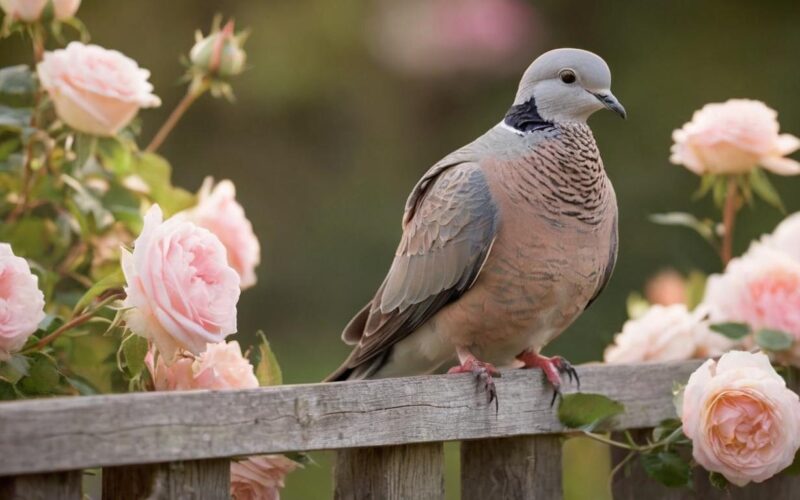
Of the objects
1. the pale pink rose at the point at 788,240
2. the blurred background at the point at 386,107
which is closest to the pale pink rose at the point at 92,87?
the pale pink rose at the point at 788,240

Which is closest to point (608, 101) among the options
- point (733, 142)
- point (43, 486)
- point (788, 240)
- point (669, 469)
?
point (733, 142)

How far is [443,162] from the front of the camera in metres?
2.00

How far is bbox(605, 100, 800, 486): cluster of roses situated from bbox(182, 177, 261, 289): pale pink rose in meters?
0.68

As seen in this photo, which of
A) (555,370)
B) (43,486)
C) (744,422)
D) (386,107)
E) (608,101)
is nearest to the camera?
(43,486)

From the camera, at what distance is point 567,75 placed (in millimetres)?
1946

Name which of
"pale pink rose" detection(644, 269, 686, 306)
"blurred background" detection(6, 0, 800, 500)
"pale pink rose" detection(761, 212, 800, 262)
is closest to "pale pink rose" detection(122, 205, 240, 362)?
"pale pink rose" detection(761, 212, 800, 262)

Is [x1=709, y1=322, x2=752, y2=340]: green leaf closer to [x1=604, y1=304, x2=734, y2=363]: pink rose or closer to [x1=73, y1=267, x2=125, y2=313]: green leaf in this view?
[x1=604, y1=304, x2=734, y2=363]: pink rose

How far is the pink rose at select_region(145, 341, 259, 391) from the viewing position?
1.48 metres

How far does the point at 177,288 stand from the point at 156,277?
27 mm

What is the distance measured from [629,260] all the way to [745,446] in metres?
3.80

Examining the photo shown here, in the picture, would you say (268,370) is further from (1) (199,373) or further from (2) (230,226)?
(2) (230,226)

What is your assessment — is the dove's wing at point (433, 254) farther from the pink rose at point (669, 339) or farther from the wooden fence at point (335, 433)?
the pink rose at point (669, 339)

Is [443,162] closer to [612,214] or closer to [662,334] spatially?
[612,214]

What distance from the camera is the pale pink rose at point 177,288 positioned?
1.35 meters
